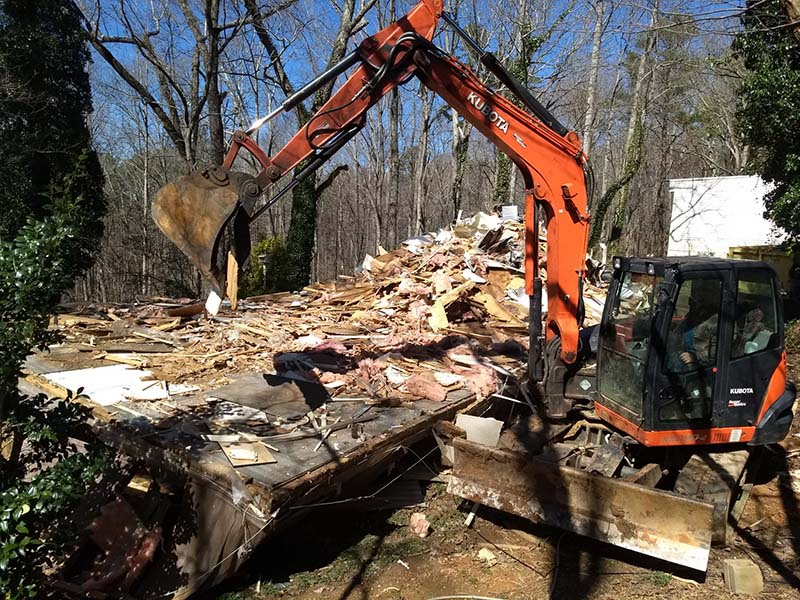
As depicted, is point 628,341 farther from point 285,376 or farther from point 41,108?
point 41,108

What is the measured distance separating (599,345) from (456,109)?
2.76m

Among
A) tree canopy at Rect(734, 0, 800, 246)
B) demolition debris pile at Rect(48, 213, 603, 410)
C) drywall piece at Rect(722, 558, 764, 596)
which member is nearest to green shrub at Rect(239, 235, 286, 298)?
demolition debris pile at Rect(48, 213, 603, 410)

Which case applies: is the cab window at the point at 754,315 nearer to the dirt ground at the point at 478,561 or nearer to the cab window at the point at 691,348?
the cab window at the point at 691,348

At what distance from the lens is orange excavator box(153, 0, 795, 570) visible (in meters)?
4.43

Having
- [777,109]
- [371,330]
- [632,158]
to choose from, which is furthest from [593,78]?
[371,330]

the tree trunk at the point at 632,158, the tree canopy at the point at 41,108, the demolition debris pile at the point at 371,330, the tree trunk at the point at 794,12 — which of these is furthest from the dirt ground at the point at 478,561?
the tree trunk at the point at 632,158

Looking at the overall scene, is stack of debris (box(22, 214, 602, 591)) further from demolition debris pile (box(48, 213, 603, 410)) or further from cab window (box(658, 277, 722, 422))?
cab window (box(658, 277, 722, 422))

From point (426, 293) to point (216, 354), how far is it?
14.3ft

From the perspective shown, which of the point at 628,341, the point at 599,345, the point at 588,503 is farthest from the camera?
the point at 599,345

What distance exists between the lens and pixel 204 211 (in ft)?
14.7

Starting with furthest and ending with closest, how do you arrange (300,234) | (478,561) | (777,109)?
1. (300,234)
2. (777,109)
3. (478,561)

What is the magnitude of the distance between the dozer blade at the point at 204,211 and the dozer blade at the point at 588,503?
270cm

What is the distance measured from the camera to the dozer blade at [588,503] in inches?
161

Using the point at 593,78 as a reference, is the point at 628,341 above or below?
below
